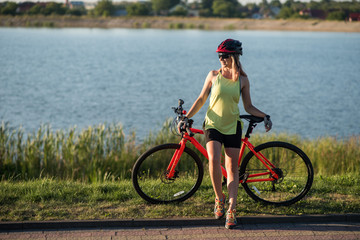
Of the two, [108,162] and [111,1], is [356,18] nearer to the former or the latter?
[111,1]

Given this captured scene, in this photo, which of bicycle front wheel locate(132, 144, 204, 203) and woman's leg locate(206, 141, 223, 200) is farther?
Answer: bicycle front wheel locate(132, 144, 204, 203)

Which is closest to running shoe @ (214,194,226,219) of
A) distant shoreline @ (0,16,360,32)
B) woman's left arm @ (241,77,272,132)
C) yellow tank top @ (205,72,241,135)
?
yellow tank top @ (205,72,241,135)

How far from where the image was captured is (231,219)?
475 centimetres

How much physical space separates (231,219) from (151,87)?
76.5ft

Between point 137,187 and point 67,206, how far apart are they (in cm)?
82

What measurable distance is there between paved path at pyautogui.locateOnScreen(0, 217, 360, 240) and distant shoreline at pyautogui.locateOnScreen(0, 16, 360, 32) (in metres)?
92.1

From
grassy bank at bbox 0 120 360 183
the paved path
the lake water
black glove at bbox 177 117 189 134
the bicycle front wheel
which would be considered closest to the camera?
the paved path

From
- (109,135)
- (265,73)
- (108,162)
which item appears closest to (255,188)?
(108,162)

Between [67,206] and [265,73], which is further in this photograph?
[265,73]

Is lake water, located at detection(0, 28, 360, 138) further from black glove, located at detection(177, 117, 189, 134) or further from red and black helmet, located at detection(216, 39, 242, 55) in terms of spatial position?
red and black helmet, located at detection(216, 39, 242, 55)

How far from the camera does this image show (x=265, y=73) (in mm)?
36156

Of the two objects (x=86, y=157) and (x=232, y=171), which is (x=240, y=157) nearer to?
(x=232, y=171)

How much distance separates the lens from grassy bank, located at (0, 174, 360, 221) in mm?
4949

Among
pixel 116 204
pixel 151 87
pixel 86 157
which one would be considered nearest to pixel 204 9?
pixel 151 87
